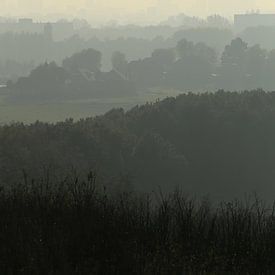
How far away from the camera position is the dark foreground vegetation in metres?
6.54

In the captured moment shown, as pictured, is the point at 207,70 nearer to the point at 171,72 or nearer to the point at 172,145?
the point at 171,72

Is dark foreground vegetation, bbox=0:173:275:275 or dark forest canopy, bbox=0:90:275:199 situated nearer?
dark foreground vegetation, bbox=0:173:275:275

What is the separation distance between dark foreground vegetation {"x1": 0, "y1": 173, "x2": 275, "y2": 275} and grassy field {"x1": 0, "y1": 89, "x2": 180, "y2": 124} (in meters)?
71.6

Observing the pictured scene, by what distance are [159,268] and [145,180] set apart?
1820 inches

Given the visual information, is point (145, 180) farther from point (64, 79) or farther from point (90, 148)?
point (64, 79)

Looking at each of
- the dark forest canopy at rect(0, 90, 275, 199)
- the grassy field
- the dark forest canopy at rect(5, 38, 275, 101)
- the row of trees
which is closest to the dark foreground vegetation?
the dark forest canopy at rect(0, 90, 275, 199)

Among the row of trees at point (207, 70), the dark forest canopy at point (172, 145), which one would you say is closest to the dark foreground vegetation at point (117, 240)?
the dark forest canopy at point (172, 145)

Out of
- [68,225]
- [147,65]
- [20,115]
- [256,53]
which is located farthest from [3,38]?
[68,225]

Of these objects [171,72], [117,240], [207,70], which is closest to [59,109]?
[171,72]

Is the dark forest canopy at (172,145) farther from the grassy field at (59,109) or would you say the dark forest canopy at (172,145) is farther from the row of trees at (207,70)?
the row of trees at (207,70)

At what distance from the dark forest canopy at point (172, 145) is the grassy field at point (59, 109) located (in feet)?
77.4

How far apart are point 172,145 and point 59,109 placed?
124 feet

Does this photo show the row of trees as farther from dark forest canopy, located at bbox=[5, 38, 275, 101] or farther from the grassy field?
the grassy field

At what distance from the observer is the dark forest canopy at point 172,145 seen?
47.5 metres
